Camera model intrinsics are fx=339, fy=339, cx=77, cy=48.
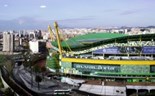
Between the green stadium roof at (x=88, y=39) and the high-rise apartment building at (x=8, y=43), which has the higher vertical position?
the green stadium roof at (x=88, y=39)

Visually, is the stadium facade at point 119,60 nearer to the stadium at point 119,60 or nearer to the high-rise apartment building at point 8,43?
the stadium at point 119,60

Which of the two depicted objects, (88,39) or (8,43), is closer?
(88,39)

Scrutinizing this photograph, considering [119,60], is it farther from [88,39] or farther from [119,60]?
[88,39]

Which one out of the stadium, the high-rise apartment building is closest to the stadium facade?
the stadium

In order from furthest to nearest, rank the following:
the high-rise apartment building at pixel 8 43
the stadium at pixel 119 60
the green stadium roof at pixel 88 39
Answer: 1. the high-rise apartment building at pixel 8 43
2. the green stadium roof at pixel 88 39
3. the stadium at pixel 119 60

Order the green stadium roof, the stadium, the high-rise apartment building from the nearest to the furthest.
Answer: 1. the stadium
2. the green stadium roof
3. the high-rise apartment building

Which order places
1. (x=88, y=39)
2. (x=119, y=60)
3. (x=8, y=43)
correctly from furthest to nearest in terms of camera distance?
(x=8, y=43) → (x=88, y=39) → (x=119, y=60)

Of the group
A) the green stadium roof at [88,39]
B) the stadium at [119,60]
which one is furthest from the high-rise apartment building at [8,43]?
the stadium at [119,60]

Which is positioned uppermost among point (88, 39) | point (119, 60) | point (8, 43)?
point (88, 39)

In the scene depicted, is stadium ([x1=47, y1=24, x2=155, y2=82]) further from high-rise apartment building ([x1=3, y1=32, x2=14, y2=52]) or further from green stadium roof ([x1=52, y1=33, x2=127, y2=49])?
high-rise apartment building ([x1=3, y1=32, x2=14, y2=52])

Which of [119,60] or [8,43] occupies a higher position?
[119,60]

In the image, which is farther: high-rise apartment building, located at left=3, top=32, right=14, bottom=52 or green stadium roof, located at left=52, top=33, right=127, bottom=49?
high-rise apartment building, located at left=3, top=32, right=14, bottom=52

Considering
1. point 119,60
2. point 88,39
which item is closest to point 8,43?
point 88,39
